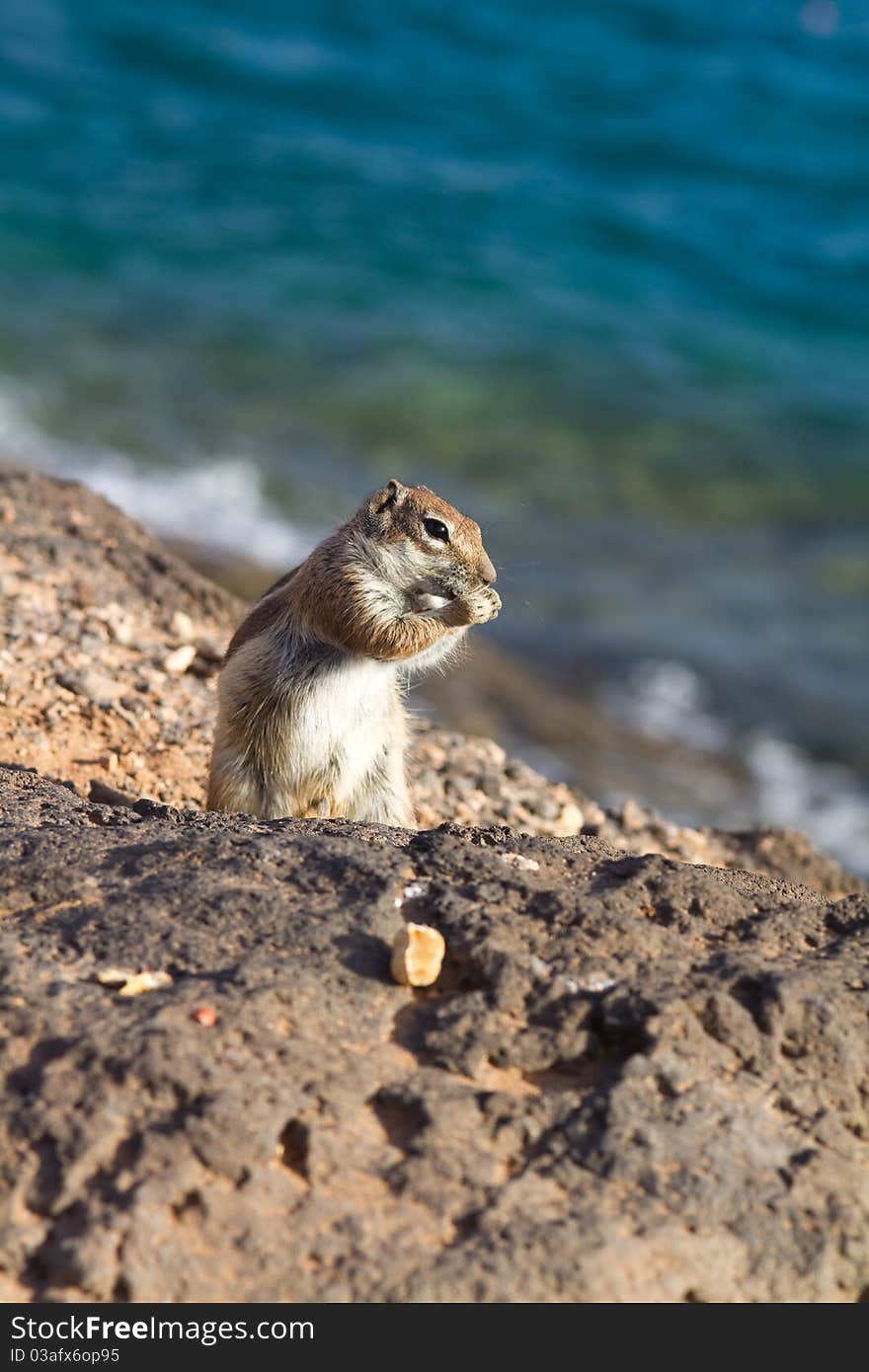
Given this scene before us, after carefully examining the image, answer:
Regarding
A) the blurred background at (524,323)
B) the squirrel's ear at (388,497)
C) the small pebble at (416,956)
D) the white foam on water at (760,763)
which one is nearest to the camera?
the small pebble at (416,956)

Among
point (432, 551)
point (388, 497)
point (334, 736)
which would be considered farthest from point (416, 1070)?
point (388, 497)

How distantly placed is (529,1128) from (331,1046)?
38 centimetres

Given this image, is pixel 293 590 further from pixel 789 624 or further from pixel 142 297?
pixel 142 297

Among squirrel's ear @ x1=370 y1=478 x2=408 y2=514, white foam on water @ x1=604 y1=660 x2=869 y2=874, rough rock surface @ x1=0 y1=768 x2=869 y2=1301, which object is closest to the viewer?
rough rock surface @ x1=0 y1=768 x2=869 y2=1301

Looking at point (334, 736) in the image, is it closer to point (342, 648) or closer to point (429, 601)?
point (342, 648)

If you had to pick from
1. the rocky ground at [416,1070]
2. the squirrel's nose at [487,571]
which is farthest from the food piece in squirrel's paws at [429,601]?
the rocky ground at [416,1070]

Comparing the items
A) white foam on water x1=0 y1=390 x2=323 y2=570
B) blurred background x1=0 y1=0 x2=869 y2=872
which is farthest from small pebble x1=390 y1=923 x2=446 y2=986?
white foam on water x1=0 y1=390 x2=323 y2=570

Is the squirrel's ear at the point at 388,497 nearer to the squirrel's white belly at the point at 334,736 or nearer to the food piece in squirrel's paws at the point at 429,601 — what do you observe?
the food piece in squirrel's paws at the point at 429,601

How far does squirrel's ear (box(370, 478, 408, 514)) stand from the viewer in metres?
5.19

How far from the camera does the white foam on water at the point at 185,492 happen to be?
39.1ft

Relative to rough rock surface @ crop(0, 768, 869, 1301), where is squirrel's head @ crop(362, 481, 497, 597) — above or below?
above

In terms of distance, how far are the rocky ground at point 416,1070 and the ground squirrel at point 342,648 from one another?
1.20m

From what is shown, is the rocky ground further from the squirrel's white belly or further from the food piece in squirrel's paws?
the food piece in squirrel's paws

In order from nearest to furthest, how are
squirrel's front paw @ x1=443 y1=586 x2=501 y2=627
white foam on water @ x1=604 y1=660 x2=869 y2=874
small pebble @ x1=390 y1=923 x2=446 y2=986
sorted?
small pebble @ x1=390 y1=923 x2=446 y2=986, squirrel's front paw @ x1=443 y1=586 x2=501 y2=627, white foam on water @ x1=604 y1=660 x2=869 y2=874
